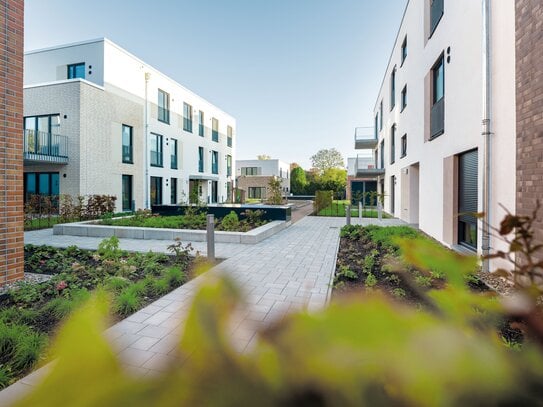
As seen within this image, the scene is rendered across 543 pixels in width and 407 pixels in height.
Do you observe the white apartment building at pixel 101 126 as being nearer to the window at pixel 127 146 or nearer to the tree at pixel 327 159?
the window at pixel 127 146

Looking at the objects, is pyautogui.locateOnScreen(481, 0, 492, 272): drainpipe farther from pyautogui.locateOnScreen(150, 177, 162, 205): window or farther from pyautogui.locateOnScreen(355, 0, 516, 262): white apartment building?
pyautogui.locateOnScreen(150, 177, 162, 205): window

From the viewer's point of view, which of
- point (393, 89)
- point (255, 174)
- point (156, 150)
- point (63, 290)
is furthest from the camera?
point (255, 174)

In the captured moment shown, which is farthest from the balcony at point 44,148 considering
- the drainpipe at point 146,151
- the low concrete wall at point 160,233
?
the low concrete wall at point 160,233

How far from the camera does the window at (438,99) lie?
9.44m

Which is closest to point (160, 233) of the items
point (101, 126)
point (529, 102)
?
point (529, 102)

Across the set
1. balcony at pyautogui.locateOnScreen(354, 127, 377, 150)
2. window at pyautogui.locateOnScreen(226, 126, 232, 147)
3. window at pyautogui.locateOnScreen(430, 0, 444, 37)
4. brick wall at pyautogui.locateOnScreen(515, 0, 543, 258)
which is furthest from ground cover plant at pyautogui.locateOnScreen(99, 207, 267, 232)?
window at pyautogui.locateOnScreen(226, 126, 232, 147)

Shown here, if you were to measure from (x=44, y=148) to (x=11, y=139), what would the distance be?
46.8ft

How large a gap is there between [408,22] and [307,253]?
1194cm

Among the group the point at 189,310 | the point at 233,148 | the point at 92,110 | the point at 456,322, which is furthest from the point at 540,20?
the point at 233,148

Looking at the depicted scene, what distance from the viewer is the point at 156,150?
23.3m

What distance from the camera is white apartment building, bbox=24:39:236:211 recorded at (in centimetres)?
1708

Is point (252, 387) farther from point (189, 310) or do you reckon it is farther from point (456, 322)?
point (456, 322)

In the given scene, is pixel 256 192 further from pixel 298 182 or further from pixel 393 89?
pixel 393 89

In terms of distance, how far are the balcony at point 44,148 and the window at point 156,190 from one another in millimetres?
6469
